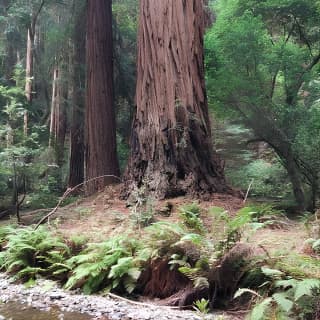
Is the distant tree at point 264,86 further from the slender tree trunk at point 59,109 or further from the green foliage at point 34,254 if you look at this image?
the slender tree trunk at point 59,109

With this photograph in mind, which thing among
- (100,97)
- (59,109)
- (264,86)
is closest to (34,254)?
(100,97)

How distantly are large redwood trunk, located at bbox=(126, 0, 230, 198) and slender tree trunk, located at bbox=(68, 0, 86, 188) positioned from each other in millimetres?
4387

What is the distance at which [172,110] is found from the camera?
7.43 metres

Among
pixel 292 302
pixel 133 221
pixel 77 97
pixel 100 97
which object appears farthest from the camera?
pixel 77 97

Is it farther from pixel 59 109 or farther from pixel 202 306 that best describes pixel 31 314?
pixel 59 109

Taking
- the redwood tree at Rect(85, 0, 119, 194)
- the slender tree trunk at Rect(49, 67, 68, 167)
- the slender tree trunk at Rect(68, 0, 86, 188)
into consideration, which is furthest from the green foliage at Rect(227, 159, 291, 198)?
the slender tree trunk at Rect(49, 67, 68, 167)

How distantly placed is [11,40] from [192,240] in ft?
50.7

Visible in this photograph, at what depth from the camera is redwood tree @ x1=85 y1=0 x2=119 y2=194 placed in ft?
33.0

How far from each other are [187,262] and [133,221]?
5.68ft

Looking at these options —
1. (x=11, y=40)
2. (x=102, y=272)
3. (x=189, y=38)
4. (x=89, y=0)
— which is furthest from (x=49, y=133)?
(x=102, y=272)

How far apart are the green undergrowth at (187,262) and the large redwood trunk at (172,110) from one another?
A: 1218mm

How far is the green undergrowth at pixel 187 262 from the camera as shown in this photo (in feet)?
12.1

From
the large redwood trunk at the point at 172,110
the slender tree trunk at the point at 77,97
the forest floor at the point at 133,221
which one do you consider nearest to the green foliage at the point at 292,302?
the forest floor at the point at 133,221

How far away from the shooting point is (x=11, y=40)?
17609 mm
